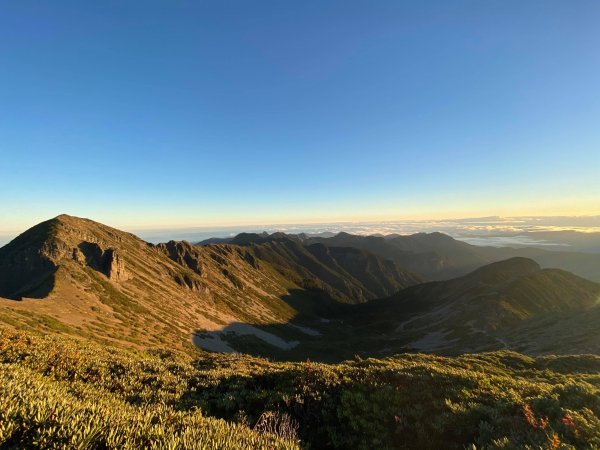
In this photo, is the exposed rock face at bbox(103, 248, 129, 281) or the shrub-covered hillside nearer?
the shrub-covered hillside

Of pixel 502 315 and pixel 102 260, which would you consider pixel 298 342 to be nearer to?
pixel 502 315

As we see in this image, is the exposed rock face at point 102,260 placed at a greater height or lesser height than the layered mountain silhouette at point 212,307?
greater

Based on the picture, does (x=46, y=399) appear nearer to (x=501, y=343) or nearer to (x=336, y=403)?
(x=336, y=403)

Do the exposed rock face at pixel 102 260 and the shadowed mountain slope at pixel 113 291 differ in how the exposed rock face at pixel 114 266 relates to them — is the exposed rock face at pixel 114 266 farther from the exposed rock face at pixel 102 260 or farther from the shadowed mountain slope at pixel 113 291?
the shadowed mountain slope at pixel 113 291

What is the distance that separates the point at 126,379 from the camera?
42.9ft

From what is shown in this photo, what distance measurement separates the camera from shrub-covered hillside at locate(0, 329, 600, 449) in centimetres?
653

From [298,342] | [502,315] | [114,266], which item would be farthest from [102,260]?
[502,315]

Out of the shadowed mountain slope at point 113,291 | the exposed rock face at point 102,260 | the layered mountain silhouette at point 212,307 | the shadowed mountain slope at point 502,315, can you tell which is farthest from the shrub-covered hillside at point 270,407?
the exposed rock face at point 102,260

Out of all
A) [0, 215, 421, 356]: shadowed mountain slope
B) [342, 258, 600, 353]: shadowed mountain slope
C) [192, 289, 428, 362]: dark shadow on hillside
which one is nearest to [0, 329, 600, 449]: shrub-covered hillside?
[0, 215, 421, 356]: shadowed mountain slope

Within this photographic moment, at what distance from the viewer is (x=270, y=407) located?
38.8ft

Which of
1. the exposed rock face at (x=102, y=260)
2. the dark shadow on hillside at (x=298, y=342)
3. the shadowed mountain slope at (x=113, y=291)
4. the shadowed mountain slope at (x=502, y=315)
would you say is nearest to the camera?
the shadowed mountain slope at (x=113, y=291)

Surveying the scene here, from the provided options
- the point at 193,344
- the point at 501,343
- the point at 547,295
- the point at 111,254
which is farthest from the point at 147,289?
the point at 547,295

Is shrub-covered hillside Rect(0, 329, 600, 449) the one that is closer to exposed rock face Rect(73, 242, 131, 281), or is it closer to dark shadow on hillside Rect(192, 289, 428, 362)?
dark shadow on hillside Rect(192, 289, 428, 362)

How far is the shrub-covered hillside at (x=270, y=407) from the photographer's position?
6531mm
